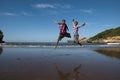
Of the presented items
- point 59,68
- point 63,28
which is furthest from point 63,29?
point 59,68

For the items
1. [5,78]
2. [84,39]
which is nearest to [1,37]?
[84,39]

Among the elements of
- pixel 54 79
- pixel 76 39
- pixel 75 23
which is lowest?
pixel 54 79

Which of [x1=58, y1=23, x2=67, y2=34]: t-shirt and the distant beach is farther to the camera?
[x1=58, y1=23, x2=67, y2=34]: t-shirt

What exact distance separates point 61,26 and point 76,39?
7.49 ft

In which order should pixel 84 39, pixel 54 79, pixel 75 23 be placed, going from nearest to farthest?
pixel 54 79
pixel 75 23
pixel 84 39

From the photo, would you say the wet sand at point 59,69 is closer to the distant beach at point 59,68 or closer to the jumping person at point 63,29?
the distant beach at point 59,68

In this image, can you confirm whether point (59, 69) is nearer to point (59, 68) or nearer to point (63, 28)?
point (59, 68)

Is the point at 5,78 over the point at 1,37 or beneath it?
beneath

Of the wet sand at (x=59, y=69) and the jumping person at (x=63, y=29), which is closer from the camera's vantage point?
the wet sand at (x=59, y=69)

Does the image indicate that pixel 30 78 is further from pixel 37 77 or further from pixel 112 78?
pixel 112 78

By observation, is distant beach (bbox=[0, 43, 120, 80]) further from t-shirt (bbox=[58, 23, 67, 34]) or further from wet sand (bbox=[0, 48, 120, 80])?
t-shirt (bbox=[58, 23, 67, 34])

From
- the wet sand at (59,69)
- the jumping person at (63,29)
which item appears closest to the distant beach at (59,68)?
the wet sand at (59,69)

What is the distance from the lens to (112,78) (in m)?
6.94

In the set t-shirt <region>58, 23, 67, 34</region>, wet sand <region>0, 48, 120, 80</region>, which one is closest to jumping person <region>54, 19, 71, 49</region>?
t-shirt <region>58, 23, 67, 34</region>
